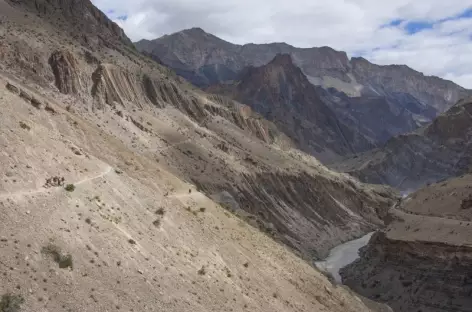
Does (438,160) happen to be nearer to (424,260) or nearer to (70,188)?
(424,260)

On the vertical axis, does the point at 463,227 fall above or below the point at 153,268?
above

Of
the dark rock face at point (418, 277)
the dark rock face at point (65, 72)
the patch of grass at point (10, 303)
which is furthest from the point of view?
the dark rock face at point (65, 72)

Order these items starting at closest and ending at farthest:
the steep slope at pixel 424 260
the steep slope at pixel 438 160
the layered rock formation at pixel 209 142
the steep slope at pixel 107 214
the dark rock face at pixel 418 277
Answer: the steep slope at pixel 107 214
the dark rock face at pixel 418 277
the steep slope at pixel 424 260
the layered rock formation at pixel 209 142
the steep slope at pixel 438 160

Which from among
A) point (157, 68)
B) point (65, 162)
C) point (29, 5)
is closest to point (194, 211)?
point (65, 162)

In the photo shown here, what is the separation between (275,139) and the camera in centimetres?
12300

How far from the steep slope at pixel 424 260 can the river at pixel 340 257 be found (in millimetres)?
2983

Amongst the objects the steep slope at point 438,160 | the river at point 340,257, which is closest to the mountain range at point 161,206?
the river at point 340,257

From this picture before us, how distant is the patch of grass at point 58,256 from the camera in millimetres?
21938

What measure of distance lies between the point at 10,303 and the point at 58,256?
339 centimetres

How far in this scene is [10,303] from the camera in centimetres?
1891

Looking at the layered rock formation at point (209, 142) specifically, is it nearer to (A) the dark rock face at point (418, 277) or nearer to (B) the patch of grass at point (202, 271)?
(A) the dark rock face at point (418, 277)

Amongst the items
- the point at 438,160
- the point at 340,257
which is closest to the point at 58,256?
the point at 340,257

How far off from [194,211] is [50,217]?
12854 mm

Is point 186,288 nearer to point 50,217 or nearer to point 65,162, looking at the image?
point 50,217
